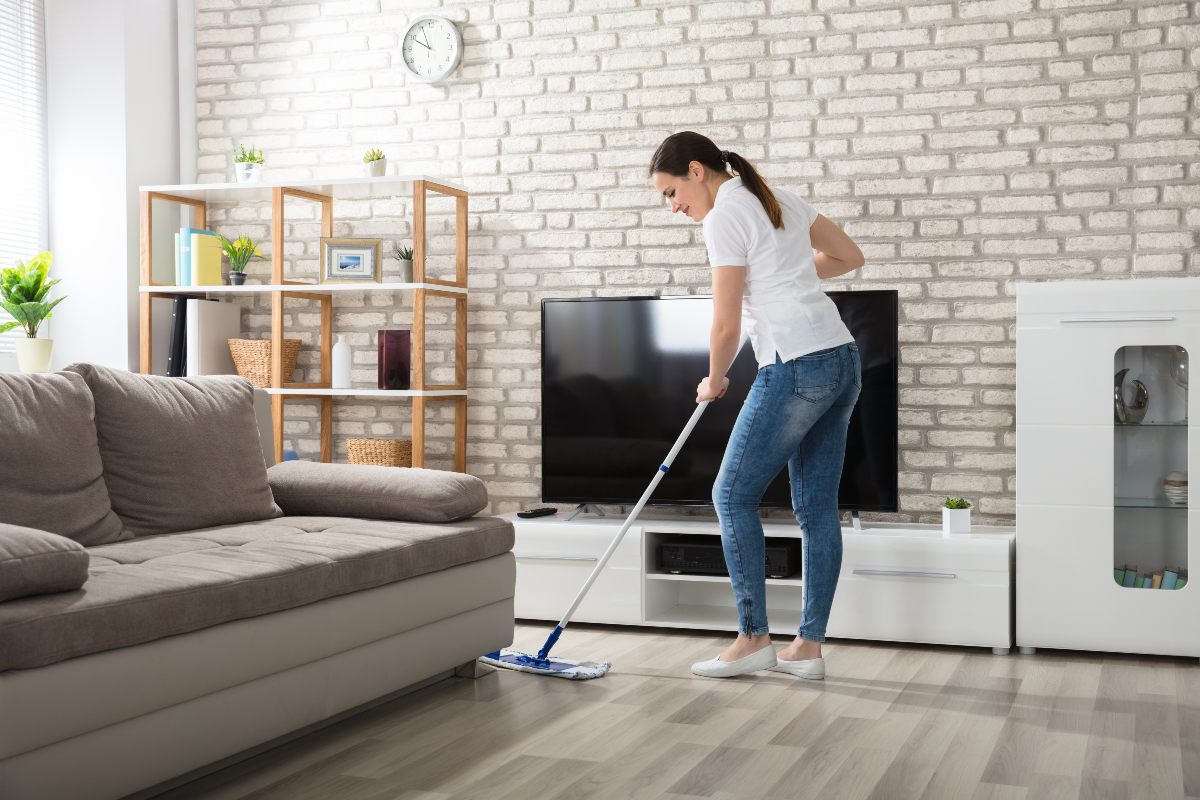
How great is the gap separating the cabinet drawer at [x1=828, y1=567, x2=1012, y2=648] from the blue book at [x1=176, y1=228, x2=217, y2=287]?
103 inches

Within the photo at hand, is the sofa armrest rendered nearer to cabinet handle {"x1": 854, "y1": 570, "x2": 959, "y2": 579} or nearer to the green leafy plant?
cabinet handle {"x1": 854, "y1": 570, "x2": 959, "y2": 579}

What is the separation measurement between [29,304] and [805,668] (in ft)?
9.40

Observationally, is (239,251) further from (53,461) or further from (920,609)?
(920,609)

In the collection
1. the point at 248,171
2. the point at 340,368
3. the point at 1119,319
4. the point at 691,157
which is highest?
the point at 248,171

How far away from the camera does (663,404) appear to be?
413 centimetres

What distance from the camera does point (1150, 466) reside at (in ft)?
11.7

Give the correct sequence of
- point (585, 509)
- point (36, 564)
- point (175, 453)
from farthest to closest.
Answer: point (585, 509) → point (175, 453) → point (36, 564)

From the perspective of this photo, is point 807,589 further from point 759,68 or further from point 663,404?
point 759,68

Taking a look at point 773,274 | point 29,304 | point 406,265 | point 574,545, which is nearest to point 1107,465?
point 773,274

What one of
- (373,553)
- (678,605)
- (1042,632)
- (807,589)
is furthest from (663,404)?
(373,553)

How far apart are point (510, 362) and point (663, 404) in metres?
0.70

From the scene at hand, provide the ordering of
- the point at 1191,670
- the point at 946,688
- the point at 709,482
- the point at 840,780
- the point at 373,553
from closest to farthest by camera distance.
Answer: the point at 840,780 → the point at 373,553 → the point at 946,688 → the point at 1191,670 → the point at 709,482

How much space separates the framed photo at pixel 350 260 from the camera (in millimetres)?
4484

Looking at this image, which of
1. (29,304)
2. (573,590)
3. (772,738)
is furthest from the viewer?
(29,304)
